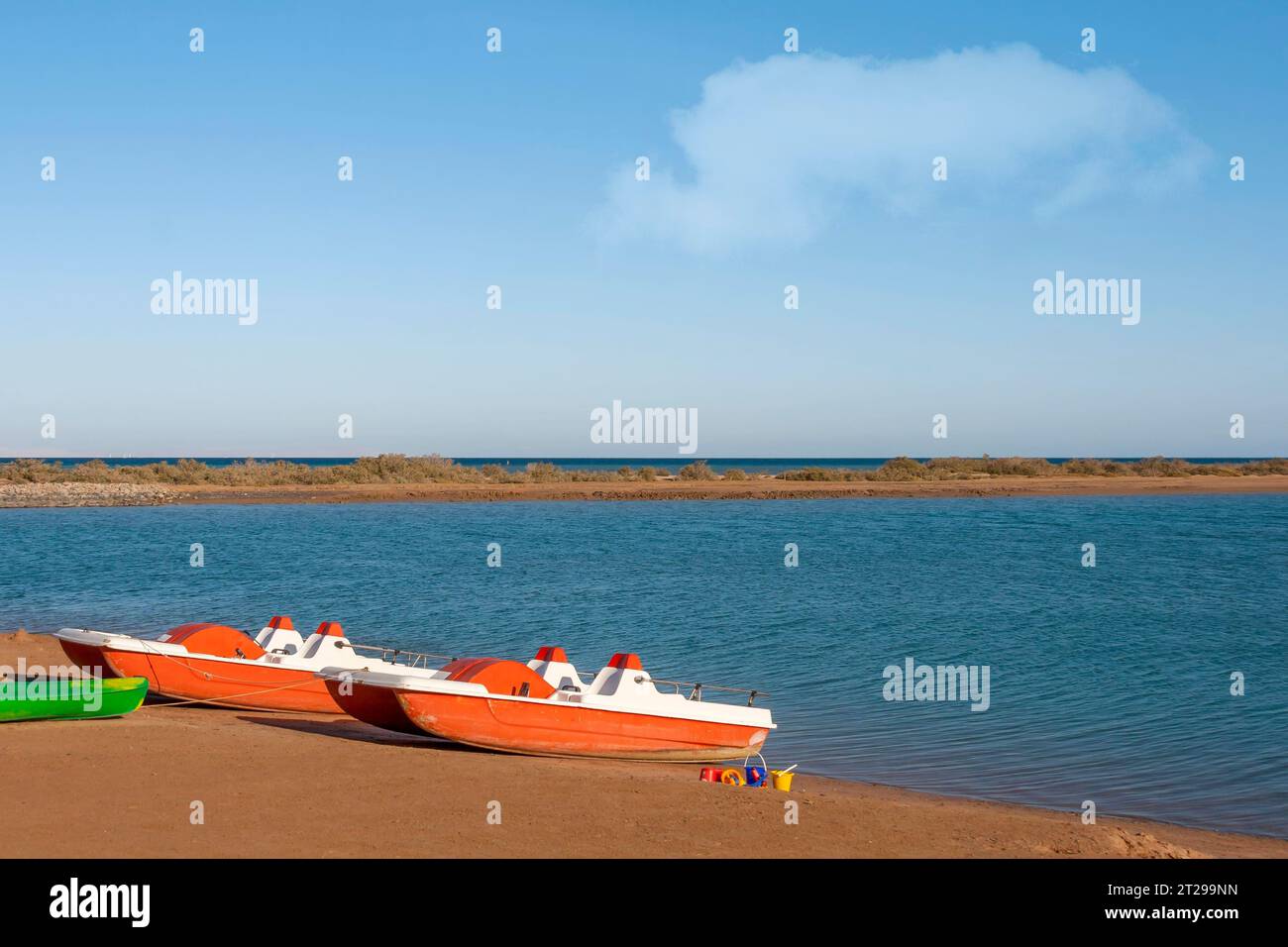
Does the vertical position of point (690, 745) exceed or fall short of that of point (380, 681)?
it falls short

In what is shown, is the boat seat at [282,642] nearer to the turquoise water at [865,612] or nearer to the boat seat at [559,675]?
the boat seat at [559,675]

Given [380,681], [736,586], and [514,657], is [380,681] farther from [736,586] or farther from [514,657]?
[736,586]

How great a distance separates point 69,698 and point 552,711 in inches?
245

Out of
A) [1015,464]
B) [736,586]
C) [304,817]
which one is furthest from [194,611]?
[1015,464]

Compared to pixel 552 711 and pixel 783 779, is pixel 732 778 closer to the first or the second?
pixel 783 779

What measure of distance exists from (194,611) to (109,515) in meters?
39.1

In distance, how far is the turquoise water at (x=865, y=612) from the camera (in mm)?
14703

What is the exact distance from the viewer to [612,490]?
280 ft

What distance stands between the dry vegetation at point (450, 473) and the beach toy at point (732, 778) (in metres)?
79.1

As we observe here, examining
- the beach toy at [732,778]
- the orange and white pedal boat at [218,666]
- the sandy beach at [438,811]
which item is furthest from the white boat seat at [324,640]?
the beach toy at [732,778]

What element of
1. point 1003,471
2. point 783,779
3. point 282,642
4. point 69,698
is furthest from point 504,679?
point 1003,471

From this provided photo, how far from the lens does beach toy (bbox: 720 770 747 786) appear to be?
43.1ft

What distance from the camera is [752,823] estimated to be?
10531mm

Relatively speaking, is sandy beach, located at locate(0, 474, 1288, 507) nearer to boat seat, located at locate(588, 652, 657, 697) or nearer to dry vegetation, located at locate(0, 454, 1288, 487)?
dry vegetation, located at locate(0, 454, 1288, 487)
